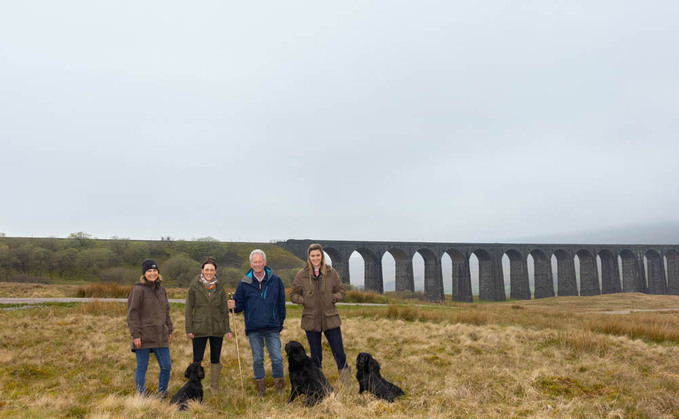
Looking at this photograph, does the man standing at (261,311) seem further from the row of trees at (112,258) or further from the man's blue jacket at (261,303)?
the row of trees at (112,258)

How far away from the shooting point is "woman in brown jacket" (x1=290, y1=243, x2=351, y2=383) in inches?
221

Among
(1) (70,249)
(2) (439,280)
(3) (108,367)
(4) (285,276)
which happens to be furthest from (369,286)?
(3) (108,367)

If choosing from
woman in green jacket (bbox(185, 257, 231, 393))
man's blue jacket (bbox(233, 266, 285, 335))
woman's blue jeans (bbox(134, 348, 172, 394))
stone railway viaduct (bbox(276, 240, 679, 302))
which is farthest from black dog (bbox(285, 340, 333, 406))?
stone railway viaduct (bbox(276, 240, 679, 302))

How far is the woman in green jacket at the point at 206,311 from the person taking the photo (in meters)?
5.53

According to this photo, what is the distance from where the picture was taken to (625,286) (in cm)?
7619

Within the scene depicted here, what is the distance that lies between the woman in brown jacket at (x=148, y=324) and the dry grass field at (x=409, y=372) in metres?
0.44

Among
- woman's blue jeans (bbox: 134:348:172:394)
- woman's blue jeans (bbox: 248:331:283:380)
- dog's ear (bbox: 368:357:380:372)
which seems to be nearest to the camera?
woman's blue jeans (bbox: 134:348:172:394)

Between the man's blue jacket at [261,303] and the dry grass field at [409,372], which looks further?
the man's blue jacket at [261,303]

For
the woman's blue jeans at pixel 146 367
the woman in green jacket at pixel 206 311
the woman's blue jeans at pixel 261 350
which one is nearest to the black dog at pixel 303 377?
the woman's blue jeans at pixel 261 350

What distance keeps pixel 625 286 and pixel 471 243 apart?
40.0 metres

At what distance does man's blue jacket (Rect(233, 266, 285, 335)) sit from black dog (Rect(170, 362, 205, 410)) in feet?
2.59

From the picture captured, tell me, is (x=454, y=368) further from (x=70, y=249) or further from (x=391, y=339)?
(x=70, y=249)

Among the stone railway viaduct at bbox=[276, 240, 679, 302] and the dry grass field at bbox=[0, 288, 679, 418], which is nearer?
the dry grass field at bbox=[0, 288, 679, 418]

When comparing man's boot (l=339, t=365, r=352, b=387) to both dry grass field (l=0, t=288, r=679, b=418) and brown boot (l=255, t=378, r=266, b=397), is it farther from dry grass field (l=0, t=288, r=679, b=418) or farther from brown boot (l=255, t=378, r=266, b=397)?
brown boot (l=255, t=378, r=266, b=397)
